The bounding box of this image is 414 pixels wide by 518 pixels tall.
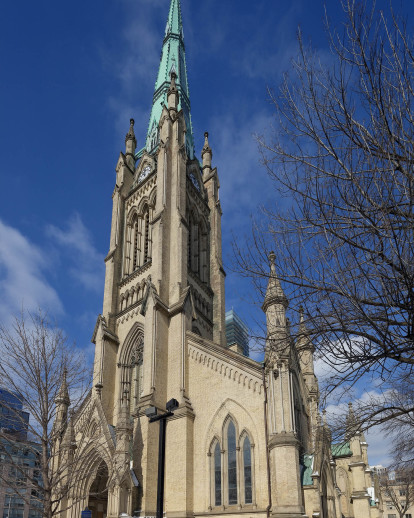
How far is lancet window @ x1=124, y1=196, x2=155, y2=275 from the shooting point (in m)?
27.7

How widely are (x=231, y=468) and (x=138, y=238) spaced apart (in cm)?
1547

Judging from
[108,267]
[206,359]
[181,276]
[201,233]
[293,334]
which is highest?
[201,233]

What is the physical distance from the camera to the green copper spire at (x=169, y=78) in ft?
114

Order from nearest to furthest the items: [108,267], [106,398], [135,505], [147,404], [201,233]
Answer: [135,505] < [147,404] < [106,398] < [108,267] < [201,233]

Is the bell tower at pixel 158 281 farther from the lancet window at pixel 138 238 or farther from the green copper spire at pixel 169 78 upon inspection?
the green copper spire at pixel 169 78

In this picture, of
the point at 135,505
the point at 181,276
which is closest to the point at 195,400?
the point at 135,505

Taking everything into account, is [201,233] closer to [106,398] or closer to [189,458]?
[106,398]

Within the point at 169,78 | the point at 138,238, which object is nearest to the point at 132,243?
the point at 138,238

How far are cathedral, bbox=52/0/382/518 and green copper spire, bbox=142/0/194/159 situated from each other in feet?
14.0

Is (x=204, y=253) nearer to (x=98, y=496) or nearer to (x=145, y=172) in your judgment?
(x=145, y=172)

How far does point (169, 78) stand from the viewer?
3716 cm

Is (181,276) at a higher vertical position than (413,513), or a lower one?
higher

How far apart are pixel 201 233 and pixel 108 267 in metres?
6.61

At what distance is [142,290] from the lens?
25141 millimetres
